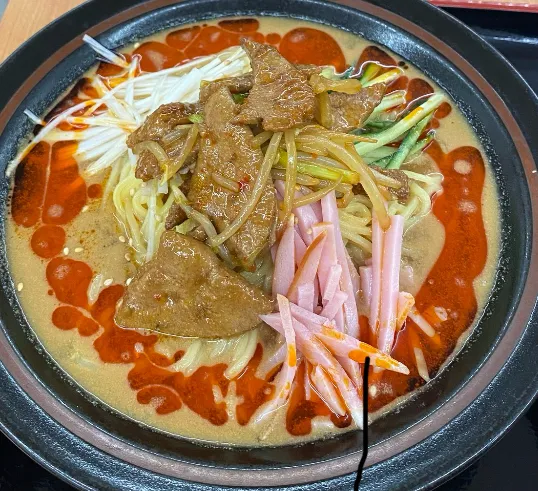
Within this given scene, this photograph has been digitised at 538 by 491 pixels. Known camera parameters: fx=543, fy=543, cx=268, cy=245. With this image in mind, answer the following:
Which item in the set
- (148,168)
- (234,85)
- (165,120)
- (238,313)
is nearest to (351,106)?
(234,85)

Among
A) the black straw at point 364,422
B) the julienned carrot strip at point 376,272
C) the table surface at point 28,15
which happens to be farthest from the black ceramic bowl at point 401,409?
the table surface at point 28,15

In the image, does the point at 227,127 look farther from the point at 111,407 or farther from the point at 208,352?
the point at 111,407

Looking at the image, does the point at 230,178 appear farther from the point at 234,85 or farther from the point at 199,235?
the point at 234,85

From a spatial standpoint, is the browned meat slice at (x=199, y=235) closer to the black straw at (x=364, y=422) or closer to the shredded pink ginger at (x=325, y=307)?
the shredded pink ginger at (x=325, y=307)

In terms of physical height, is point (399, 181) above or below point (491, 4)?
below

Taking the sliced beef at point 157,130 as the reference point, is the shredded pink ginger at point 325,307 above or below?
below

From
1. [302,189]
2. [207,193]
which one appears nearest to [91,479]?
[207,193]
